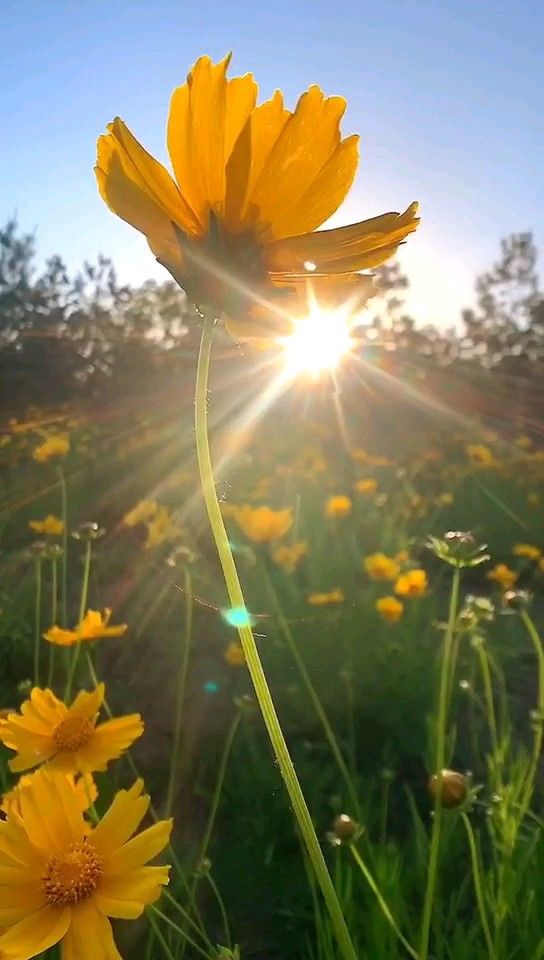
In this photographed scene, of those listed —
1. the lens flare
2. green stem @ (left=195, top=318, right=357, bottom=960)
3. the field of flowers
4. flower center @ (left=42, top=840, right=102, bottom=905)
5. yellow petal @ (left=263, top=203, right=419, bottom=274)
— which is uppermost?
yellow petal @ (left=263, top=203, right=419, bottom=274)

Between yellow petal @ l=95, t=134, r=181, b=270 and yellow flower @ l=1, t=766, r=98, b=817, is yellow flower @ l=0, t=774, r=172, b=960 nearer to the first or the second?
yellow flower @ l=1, t=766, r=98, b=817

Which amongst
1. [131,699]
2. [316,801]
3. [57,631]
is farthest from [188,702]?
[57,631]

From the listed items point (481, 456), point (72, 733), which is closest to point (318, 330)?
point (72, 733)

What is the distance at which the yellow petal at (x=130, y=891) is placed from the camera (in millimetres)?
509

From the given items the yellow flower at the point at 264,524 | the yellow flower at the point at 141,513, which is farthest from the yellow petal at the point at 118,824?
the yellow flower at the point at 141,513

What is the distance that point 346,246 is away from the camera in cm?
45

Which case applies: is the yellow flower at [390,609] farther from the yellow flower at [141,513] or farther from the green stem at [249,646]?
the green stem at [249,646]

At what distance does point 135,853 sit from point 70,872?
4 centimetres

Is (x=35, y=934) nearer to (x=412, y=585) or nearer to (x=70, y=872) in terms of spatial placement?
(x=70, y=872)

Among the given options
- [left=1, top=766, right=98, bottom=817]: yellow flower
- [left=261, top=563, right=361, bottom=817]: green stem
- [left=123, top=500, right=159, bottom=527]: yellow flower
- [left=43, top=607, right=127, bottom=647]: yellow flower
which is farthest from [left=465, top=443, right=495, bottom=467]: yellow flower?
[left=1, top=766, right=98, bottom=817]: yellow flower

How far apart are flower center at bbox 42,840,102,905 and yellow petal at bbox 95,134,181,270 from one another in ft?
1.21

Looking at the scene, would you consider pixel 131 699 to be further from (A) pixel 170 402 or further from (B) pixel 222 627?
(A) pixel 170 402

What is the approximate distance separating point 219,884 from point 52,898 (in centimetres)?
73

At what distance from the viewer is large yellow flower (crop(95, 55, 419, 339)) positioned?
1.43ft
